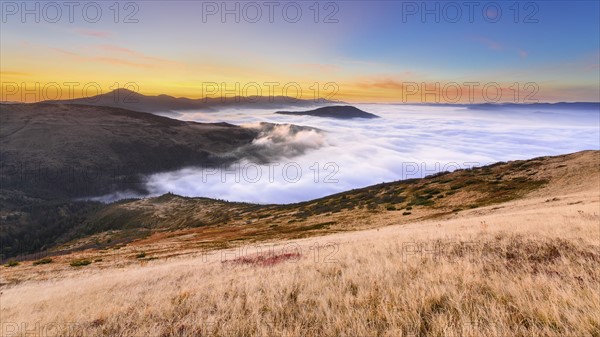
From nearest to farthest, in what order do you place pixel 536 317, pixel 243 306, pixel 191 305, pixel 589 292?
pixel 536 317
pixel 589 292
pixel 243 306
pixel 191 305

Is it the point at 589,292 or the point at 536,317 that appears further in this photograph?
the point at 589,292

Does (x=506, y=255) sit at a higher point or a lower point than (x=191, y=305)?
higher

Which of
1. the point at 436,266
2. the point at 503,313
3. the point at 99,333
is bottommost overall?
the point at 99,333

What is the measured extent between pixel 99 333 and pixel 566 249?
1183 cm

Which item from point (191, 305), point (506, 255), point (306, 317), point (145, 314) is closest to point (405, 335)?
point (306, 317)

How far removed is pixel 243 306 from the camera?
6906 millimetres

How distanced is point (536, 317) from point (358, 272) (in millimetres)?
4439

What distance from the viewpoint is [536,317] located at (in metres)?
4.62

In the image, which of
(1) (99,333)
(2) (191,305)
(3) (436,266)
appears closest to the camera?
(1) (99,333)

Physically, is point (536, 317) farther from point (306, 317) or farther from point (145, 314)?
point (145, 314)

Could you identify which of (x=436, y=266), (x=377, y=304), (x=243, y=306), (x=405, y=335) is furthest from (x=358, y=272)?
(x=405, y=335)

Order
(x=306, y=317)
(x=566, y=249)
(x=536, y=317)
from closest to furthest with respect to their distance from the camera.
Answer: (x=536, y=317) → (x=306, y=317) → (x=566, y=249)

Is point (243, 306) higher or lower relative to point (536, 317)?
lower

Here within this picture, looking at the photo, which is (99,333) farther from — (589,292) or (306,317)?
(589,292)
